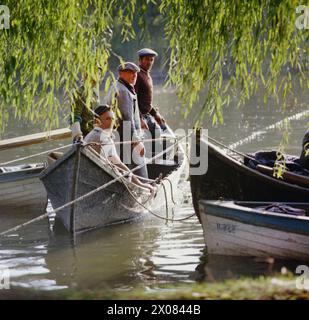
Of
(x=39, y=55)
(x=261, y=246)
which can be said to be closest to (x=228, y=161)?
(x=261, y=246)

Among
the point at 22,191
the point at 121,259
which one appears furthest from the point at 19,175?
the point at 121,259

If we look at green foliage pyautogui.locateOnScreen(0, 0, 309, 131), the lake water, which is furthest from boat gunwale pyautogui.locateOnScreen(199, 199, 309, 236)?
green foliage pyautogui.locateOnScreen(0, 0, 309, 131)

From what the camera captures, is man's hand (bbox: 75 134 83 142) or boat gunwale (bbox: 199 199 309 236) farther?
man's hand (bbox: 75 134 83 142)

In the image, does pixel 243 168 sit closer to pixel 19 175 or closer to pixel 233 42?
pixel 233 42

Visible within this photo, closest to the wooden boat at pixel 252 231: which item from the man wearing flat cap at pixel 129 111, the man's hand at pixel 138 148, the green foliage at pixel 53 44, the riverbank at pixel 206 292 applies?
the riverbank at pixel 206 292

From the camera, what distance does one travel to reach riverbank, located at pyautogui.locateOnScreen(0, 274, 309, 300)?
24.4 ft

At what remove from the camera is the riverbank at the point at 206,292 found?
7430 mm

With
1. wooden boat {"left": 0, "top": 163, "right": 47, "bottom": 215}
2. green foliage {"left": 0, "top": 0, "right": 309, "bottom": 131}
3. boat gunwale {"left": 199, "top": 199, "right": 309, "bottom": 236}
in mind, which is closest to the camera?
green foliage {"left": 0, "top": 0, "right": 309, "bottom": 131}

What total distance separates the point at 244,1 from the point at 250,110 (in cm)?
2798

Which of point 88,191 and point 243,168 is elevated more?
point 243,168

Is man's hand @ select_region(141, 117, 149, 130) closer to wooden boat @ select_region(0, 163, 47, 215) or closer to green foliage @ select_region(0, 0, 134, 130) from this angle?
wooden boat @ select_region(0, 163, 47, 215)

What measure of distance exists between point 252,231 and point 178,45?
2865mm

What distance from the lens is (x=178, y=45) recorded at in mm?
7160

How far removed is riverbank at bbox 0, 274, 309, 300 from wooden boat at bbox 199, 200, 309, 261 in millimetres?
470
